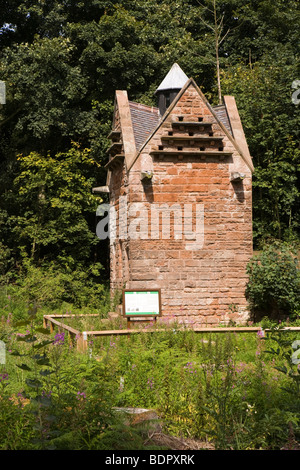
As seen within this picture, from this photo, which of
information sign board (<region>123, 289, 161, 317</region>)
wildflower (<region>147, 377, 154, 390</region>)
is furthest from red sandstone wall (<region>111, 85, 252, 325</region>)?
wildflower (<region>147, 377, 154, 390</region>)

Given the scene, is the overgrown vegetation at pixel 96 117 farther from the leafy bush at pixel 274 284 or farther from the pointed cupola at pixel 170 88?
the pointed cupola at pixel 170 88

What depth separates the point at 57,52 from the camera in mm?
20359

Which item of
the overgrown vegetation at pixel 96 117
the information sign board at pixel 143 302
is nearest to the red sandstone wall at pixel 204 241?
the overgrown vegetation at pixel 96 117

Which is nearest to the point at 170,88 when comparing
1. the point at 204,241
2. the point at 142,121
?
the point at 142,121

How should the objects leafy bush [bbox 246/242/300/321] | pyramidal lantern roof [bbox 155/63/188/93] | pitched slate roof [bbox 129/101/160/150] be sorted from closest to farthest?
leafy bush [bbox 246/242/300/321], pitched slate roof [bbox 129/101/160/150], pyramidal lantern roof [bbox 155/63/188/93]

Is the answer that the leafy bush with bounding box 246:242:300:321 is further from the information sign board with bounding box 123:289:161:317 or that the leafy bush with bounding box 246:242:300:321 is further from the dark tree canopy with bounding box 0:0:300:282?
the dark tree canopy with bounding box 0:0:300:282

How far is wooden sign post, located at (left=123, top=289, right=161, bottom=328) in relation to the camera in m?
10.6

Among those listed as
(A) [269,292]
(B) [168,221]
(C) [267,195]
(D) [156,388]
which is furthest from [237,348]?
(C) [267,195]

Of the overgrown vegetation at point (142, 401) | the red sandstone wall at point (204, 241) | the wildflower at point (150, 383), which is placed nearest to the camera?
the overgrown vegetation at point (142, 401)

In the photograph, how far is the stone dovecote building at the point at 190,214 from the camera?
13.4 metres

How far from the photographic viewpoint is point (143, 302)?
35.0ft

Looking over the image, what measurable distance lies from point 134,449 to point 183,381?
1.73m

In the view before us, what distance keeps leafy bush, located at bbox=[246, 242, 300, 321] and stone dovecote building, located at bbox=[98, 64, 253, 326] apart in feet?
1.22

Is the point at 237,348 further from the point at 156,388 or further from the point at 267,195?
the point at 267,195
